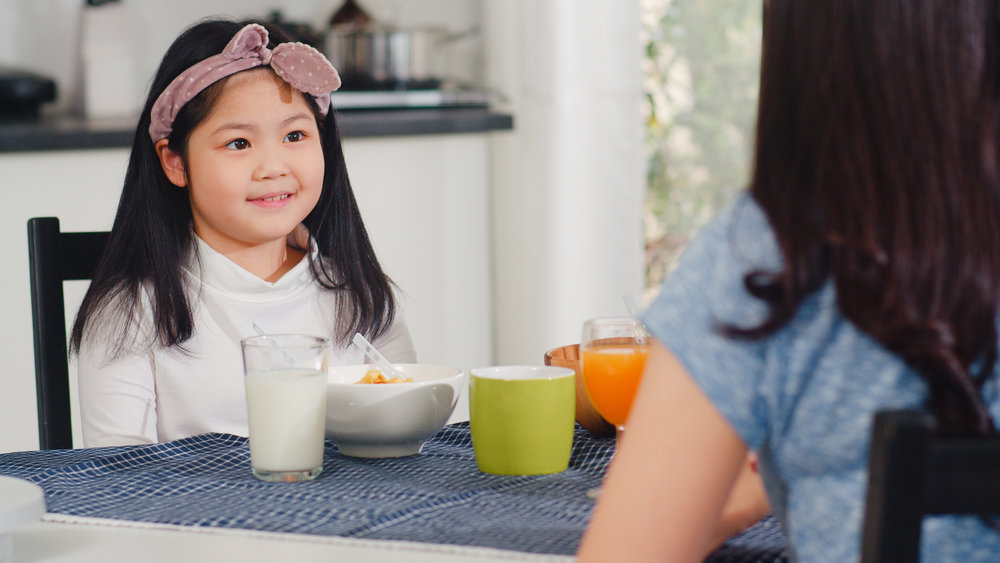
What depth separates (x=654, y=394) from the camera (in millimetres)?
600

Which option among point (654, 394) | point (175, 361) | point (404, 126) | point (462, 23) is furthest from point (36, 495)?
point (462, 23)

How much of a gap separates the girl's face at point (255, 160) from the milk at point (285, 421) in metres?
0.47

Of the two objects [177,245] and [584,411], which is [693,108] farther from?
[584,411]

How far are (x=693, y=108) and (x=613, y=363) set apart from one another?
2438 mm

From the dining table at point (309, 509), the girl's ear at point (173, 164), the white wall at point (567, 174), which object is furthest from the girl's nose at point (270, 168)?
the white wall at point (567, 174)

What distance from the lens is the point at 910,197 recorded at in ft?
1.84

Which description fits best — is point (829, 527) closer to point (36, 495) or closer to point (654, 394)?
point (654, 394)

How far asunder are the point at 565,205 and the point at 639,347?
165 centimetres

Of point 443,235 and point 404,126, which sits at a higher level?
point 404,126

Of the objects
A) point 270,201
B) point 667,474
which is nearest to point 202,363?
point 270,201

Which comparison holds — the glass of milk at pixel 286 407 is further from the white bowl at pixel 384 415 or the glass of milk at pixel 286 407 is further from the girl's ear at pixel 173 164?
the girl's ear at pixel 173 164

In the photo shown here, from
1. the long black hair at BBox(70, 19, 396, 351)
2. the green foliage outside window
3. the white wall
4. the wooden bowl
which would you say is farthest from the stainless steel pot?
the wooden bowl

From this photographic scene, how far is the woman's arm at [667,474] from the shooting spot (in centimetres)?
60

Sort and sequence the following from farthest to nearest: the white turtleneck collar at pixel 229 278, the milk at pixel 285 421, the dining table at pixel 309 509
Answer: the white turtleneck collar at pixel 229 278 → the milk at pixel 285 421 → the dining table at pixel 309 509
